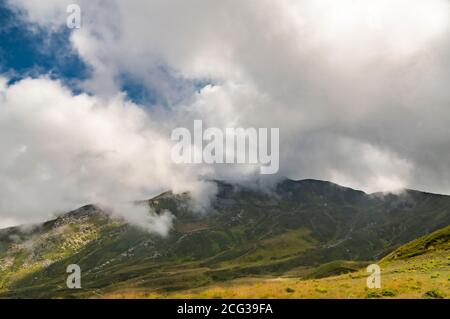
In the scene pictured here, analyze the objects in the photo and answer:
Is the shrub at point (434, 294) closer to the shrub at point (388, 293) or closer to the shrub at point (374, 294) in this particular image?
the shrub at point (388, 293)

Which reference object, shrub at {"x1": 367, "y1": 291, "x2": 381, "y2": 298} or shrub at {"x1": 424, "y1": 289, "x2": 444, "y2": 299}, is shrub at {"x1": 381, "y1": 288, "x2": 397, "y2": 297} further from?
shrub at {"x1": 424, "y1": 289, "x2": 444, "y2": 299}

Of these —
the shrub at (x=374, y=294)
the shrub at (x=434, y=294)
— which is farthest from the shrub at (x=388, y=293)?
the shrub at (x=434, y=294)

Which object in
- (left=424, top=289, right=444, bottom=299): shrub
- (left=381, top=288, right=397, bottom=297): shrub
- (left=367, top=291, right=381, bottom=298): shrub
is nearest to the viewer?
(left=424, top=289, right=444, bottom=299): shrub

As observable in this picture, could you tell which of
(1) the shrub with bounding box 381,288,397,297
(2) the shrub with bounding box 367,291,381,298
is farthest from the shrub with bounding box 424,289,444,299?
(2) the shrub with bounding box 367,291,381,298

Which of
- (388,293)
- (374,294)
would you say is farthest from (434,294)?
(374,294)

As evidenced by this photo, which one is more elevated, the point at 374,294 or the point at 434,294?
the point at 434,294

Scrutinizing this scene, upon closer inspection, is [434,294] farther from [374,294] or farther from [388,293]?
[374,294]
